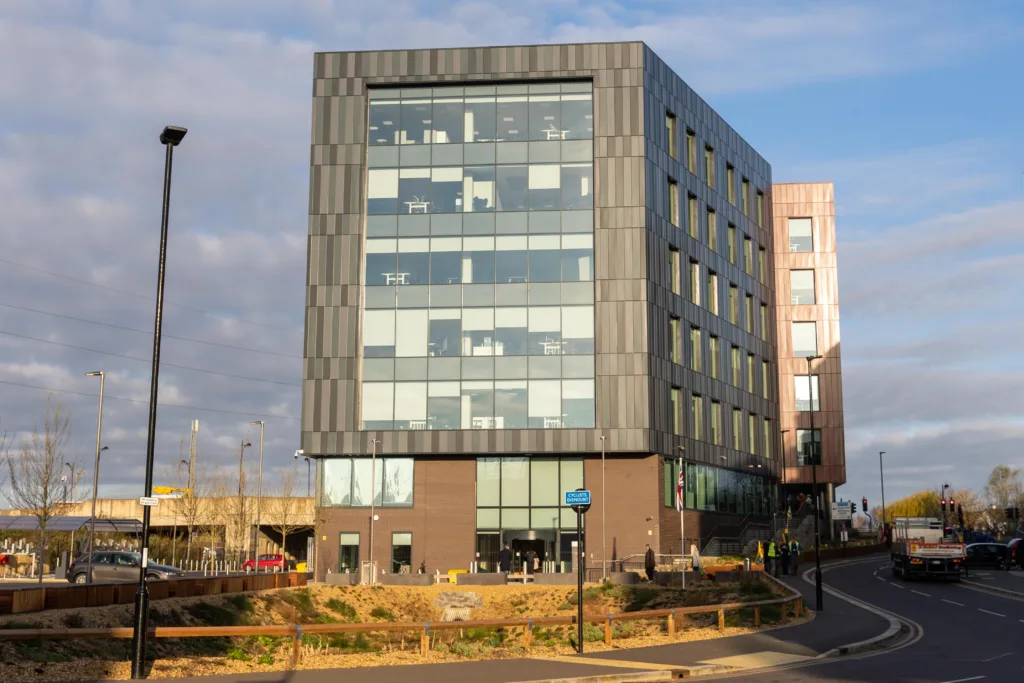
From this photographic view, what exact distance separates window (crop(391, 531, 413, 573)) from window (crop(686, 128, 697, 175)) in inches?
1179

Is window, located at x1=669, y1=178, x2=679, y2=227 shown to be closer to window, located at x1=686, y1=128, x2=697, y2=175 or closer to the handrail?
window, located at x1=686, y1=128, x2=697, y2=175

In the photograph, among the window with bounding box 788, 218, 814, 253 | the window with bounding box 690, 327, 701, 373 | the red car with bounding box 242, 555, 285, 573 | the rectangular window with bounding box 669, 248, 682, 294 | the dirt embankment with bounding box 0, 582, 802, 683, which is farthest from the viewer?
the window with bounding box 788, 218, 814, 253

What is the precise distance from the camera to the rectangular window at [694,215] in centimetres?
7375

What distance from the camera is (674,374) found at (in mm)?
68000

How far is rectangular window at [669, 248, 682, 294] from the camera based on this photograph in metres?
69.1

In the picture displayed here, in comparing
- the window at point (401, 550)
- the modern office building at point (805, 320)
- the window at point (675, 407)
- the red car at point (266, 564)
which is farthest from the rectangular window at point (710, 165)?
the red car at point (266, 564)

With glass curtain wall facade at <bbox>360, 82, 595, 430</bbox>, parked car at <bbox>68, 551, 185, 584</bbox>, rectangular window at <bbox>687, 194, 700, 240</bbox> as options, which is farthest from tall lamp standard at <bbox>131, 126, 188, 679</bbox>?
rectangular window at <bbox>687, 194, 700, 240</bbox>

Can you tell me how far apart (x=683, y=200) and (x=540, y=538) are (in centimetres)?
2383

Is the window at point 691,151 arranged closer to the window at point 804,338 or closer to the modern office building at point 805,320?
the modern office building at point 805,320

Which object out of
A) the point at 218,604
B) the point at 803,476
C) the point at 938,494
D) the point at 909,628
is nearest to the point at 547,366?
the point at 218,604

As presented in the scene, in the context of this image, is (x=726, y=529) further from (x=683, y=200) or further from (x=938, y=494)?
(x=938, y=494)

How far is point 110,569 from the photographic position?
54.9m

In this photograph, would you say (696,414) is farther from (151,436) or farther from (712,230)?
(151,436)

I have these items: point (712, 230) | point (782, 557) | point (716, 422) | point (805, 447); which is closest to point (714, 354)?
point (716, 422)
